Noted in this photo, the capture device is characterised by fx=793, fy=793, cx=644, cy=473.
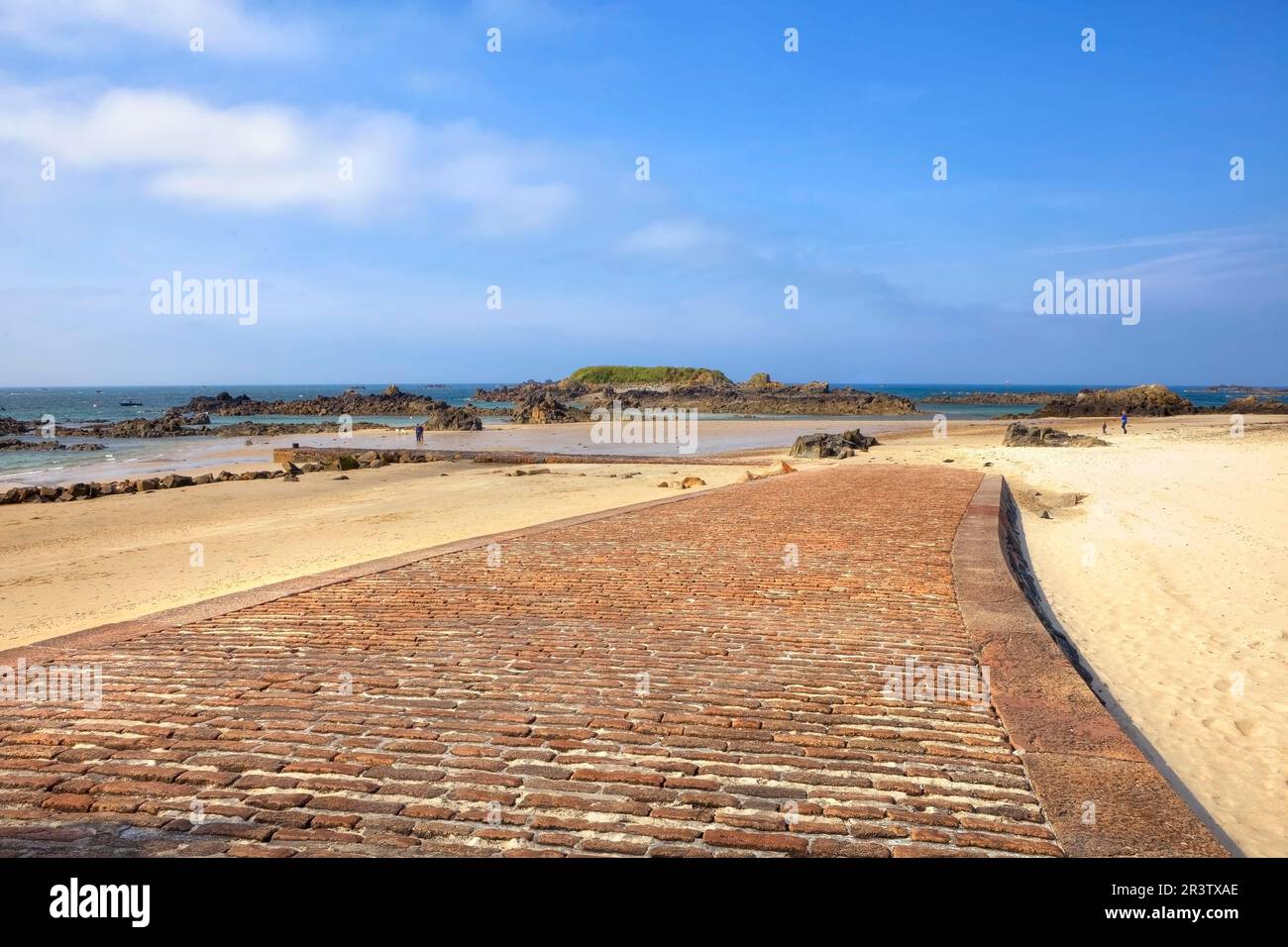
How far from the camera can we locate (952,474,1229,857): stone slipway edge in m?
3.03

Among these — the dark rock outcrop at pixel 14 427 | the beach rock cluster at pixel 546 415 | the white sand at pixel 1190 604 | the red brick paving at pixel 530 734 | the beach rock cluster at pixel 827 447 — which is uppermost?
the beach rock cluster at pixel 546 415

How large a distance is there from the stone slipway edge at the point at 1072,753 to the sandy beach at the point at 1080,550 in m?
0.96

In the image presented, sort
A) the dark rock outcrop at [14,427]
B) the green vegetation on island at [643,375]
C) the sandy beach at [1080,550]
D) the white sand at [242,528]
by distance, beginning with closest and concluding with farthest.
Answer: the sandy beach at [1080,550] < the white sand at [242,528] < the dark rock outcrop at [14,427] < the green vegetation on island at [643,375]

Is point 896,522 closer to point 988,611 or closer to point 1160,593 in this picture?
point 1160,593

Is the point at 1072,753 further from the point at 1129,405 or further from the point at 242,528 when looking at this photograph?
the point at 1129,405

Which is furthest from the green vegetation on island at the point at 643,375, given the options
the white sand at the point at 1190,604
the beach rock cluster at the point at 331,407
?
the white sand at the point at 1190,604

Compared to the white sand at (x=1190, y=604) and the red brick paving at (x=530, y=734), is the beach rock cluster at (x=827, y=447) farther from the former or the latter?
the red brick paving at (x=530, y=734)

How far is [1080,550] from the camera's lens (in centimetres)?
1165

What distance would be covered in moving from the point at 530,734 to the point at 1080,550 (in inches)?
409

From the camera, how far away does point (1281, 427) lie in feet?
101

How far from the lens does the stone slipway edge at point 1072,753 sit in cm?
303

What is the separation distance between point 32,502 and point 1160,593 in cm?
2406

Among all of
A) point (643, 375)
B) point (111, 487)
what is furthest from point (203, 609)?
point (643, 375)
